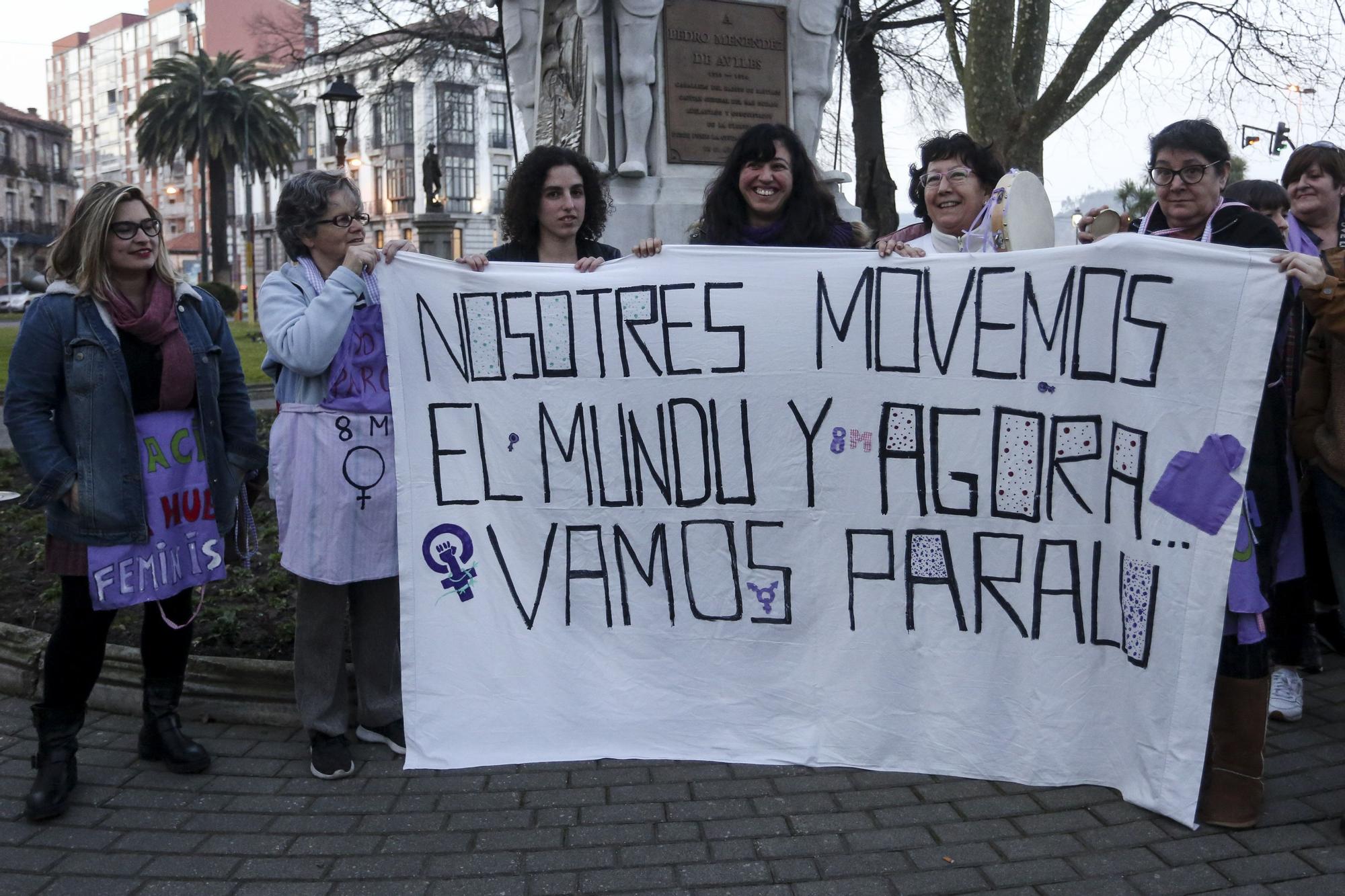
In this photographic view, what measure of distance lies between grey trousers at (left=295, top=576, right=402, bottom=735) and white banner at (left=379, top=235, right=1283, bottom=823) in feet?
0.73

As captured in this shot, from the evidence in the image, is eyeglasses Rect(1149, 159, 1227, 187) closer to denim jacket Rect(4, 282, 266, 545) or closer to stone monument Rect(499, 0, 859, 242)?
denim jacket Rect(4, 282, 266, 545)

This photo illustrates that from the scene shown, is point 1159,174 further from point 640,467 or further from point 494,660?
point 494,660

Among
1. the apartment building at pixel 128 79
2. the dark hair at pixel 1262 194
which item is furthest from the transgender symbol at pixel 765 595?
the apartment building at pixel 128 79

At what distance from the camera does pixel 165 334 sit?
359cm

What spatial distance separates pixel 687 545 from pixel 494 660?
70 centimetres

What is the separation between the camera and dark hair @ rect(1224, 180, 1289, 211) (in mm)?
5828

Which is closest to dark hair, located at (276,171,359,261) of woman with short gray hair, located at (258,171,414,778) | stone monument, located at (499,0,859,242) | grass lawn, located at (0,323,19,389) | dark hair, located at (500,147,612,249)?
woman with short gray hair, located at (258,171,414,778)

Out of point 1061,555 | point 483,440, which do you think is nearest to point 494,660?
point 483,440

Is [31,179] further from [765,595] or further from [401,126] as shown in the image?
[765,595]

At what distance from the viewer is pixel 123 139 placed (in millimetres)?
90500

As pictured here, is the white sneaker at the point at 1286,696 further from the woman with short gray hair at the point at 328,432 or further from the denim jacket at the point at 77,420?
the denim jacket at the point at 77,420

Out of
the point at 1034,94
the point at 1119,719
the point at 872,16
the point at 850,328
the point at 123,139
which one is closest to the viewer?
the point at 1119,719

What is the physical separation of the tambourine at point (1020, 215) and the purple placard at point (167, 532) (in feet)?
8.50

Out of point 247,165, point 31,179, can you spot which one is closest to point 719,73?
point 247,165
